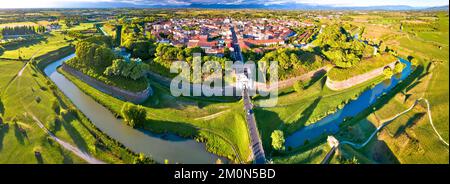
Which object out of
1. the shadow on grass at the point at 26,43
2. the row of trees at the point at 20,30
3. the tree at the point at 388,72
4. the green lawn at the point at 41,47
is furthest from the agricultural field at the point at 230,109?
the row of trees at the point at 20,30

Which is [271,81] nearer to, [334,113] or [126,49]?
[334,113]

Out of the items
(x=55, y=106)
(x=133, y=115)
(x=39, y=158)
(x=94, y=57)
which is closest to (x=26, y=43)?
(x=94, y=57)

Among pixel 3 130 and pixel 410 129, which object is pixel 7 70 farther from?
pixel 410 129

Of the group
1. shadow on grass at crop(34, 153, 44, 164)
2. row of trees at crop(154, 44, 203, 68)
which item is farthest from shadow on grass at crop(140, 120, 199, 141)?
row of trees at crop(154, 44, 203, 68)

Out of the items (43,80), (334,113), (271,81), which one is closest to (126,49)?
(43,80)
